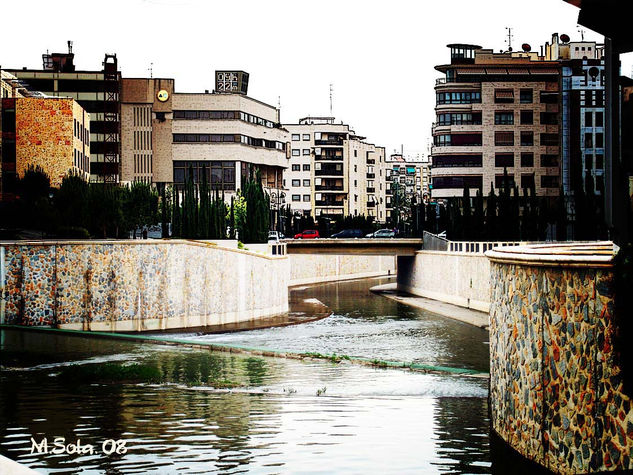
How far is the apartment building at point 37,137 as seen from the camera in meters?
73.5

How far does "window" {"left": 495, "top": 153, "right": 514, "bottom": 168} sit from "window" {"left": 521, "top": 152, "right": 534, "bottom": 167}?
3.36 feet

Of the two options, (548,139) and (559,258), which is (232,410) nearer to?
(559,258)

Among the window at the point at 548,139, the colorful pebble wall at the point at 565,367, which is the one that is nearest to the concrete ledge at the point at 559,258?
the colorful pebble wall at the point at 565,367

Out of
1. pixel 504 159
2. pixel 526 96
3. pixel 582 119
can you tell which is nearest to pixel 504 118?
pixel 526 96

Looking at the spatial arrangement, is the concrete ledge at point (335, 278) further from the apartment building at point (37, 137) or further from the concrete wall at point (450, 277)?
the apartment building at point (37, 137)

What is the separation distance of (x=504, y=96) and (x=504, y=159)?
5.96 m

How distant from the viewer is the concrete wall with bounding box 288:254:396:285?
8550cm

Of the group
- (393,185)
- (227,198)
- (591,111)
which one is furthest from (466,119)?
(393,185)

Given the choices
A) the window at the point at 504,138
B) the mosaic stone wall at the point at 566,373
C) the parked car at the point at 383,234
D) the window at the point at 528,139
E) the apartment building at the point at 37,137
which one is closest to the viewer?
the mosaic stone wall at the point at 566,373

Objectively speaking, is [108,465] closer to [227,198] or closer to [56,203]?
[56,203]

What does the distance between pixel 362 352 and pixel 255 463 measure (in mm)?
19667

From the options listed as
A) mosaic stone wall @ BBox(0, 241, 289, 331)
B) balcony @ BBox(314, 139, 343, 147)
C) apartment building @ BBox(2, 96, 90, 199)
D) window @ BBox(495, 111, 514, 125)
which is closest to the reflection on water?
mosaic stone wall @ BBox(0, 241, 289, 331)

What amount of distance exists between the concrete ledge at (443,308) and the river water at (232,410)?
13.1 meters

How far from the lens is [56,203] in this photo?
187 ft
